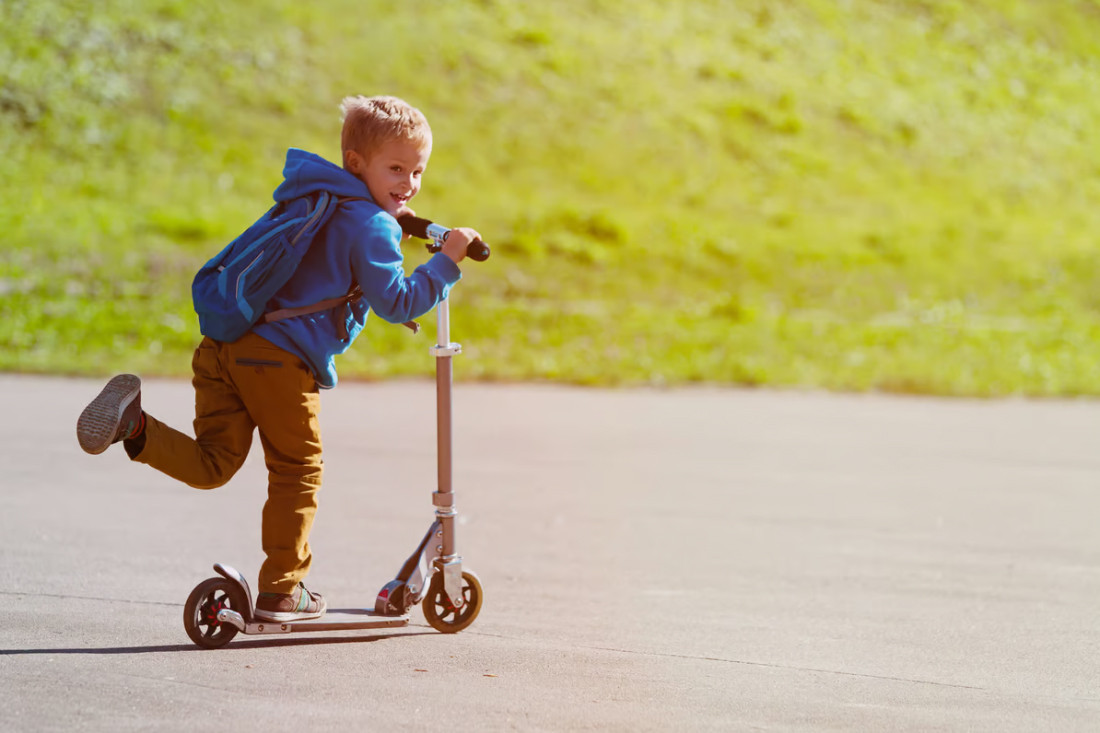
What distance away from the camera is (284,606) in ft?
13.5

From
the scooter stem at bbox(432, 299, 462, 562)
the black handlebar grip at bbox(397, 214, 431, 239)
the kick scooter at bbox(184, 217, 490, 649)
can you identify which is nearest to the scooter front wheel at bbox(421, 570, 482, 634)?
the kick scooter at bbox(184, 217, 490, 649)

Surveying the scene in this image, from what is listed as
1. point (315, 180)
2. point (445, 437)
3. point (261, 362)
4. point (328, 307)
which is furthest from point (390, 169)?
point (445, 437)

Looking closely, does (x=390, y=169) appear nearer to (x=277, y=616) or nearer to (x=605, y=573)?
(x=277, y=616)

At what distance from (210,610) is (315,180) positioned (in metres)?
1.36

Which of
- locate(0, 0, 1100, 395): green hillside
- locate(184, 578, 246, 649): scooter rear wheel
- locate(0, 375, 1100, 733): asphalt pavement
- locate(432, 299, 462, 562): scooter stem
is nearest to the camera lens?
locate(0, 375, 1100, 733): asphalt pavement

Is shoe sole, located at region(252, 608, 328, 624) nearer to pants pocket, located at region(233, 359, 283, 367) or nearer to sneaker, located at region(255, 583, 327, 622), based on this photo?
sneaker, located at region(255, 583, 327, 622)

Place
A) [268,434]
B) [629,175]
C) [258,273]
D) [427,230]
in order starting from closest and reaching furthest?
[258,273]
[268,434]
[427,230]
[629,175]

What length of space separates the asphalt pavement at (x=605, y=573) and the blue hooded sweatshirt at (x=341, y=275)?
0.96 meters

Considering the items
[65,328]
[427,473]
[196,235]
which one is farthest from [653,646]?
[196,235]

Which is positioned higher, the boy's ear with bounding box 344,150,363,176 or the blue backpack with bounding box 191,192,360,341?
the boy's ear with bounding box 344,150,363,176

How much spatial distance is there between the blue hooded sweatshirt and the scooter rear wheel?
700 millimetres

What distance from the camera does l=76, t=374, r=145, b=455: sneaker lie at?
12.2 ft

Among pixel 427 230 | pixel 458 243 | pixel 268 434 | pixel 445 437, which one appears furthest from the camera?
pixel 445 437

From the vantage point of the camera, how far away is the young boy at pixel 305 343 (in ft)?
13.2
